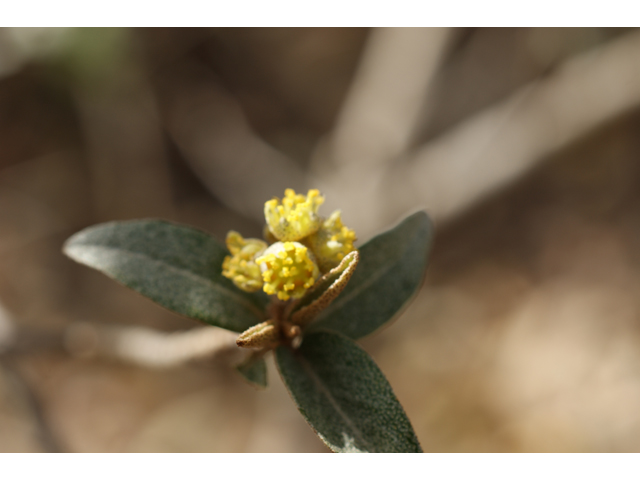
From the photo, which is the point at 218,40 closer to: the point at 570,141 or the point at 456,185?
the point at 456,185

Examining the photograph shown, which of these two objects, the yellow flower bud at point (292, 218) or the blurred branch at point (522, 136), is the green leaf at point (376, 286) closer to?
the yellow flower bud at point (292, 218)

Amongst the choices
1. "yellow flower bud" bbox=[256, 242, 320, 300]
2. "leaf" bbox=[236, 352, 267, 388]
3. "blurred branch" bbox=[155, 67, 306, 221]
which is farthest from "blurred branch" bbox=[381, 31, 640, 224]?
"yellow flower bud" bbox=[256, 242, 320, 300]

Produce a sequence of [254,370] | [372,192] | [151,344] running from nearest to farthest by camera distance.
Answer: [254,370], [151,344], [372,192]

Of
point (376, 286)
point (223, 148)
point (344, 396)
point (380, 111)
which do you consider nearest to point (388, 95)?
point (380, 111)

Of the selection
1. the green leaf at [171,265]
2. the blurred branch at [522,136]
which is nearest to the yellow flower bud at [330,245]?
the green leaf at [171,265]

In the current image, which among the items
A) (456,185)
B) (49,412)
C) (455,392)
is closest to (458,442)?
(455,392)

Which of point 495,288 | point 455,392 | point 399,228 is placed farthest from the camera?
point 495,288

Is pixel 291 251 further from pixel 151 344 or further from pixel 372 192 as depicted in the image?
pixel 372 192
